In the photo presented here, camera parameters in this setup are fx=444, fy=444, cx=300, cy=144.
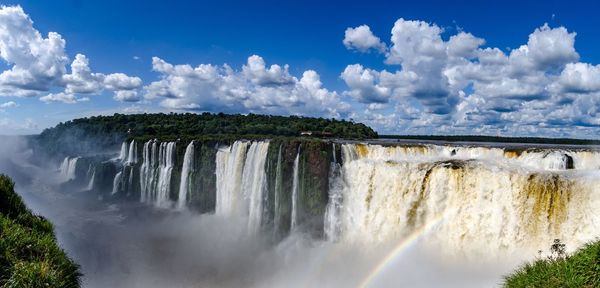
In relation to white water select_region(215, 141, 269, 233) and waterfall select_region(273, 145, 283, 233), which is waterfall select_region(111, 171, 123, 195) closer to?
white water select_region(215, 141, 269, 233)

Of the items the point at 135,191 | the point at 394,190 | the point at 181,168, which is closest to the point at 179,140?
the point at 181,168

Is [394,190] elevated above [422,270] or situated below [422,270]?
above

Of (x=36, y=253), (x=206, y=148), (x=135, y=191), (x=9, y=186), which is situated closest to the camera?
(x=36, y=253)

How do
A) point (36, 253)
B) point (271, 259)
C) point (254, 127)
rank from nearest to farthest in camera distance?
point (36, 253)
point (271, 259)
point (254, 127)

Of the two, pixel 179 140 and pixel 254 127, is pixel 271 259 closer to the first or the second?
pixel 179 140

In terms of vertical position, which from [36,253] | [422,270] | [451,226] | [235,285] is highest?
[36,253]

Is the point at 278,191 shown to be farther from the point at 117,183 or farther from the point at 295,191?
the point at 117,183

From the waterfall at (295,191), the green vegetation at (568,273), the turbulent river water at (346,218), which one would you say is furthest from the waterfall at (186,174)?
the green vegetation at (568,273)
